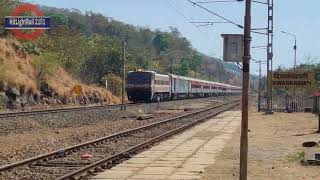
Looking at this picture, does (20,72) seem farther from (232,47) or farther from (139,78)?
(232,47)

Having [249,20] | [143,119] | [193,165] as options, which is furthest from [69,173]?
[143,119]

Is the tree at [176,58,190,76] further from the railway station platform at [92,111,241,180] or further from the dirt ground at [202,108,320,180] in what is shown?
the railway station platform at [92,111,241,180]

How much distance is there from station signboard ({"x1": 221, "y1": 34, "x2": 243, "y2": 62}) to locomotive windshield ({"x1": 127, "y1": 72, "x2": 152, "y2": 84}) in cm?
5004

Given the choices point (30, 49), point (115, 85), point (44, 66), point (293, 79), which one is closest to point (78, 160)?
point (293, 79)

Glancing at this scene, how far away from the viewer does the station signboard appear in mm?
11438

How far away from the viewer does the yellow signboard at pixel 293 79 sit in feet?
137

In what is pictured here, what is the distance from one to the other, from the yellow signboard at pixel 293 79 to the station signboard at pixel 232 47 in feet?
102

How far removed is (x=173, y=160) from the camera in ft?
56.7

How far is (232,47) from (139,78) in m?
51.4

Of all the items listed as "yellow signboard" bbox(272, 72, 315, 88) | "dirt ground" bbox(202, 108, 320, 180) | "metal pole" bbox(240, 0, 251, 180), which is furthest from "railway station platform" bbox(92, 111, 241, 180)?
"yellow signboard" bbox(272, 72, 315, 88)

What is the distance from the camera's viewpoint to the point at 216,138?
2620 centimetres

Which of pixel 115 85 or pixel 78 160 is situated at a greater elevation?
pixel 115 85

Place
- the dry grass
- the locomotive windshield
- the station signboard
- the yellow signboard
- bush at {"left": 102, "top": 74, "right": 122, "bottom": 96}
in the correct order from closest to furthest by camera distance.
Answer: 1. the station signboard
2. the yellow signboard
3. the dry grass
4. the locomotive windshield
5. bush at {"left": 102, "top": 74, "right": 122, "bottom": 96}

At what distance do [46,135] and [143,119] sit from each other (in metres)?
14.2
